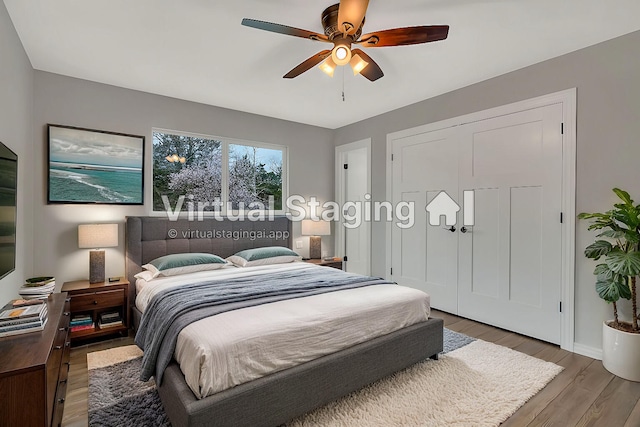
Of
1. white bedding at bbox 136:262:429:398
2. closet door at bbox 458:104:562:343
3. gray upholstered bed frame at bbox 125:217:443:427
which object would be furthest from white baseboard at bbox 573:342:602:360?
white bedding at bbox 136:262:429:398

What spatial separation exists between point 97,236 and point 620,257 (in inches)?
172

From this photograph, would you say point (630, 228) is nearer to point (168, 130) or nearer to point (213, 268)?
point (213, 268)

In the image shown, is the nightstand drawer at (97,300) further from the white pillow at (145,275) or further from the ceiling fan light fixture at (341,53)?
the ceiling fan light fixture at (341,53)

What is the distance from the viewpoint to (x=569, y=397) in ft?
7.09

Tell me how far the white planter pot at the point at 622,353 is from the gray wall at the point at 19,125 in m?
4.31

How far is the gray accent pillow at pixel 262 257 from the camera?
3736mm

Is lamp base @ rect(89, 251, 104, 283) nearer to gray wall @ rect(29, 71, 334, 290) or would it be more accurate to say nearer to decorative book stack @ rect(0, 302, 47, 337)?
gray wall @ rect(29, 71, 334, 290)

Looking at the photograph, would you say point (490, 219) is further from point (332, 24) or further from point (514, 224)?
point (332, 24)

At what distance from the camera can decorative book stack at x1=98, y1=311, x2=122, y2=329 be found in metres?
3.04

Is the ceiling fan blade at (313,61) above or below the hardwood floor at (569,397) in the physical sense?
above

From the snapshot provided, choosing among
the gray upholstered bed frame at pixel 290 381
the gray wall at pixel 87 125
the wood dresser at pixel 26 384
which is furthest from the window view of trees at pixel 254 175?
the wood dresser at pixel 26 384

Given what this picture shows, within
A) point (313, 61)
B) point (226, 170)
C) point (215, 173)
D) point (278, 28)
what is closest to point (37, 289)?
point (215, 173)

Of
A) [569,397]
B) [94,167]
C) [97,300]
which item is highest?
[94,167]

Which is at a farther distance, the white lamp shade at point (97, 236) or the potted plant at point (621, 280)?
the white lamp shade at point (97, 236)
